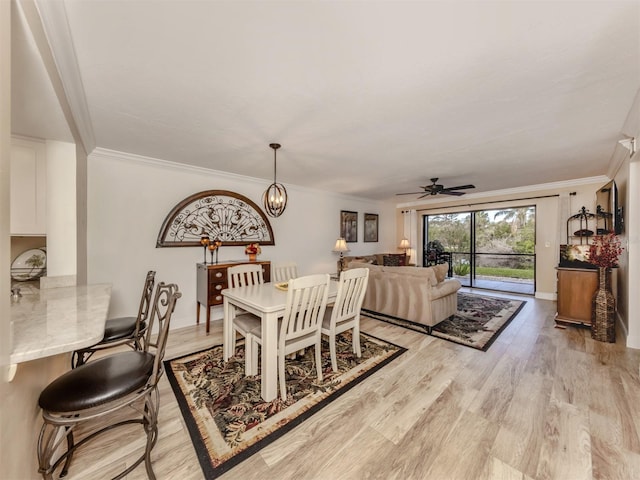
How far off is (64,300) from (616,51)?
382 centimetres

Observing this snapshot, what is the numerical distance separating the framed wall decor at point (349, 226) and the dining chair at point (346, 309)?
11.1ft

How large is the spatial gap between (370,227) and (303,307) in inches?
196

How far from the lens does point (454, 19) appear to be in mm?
1237

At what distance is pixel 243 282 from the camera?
3080 mm

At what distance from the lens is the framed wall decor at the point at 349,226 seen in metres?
5.96

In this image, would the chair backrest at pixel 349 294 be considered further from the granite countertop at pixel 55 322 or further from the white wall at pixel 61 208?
the white wall at pixel 61 208

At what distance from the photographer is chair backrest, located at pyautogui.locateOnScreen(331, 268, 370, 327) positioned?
237 centimetres

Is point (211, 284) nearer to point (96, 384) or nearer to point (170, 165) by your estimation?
point (170, 165)

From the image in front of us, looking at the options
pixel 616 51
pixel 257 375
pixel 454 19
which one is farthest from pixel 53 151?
pixel 616 51

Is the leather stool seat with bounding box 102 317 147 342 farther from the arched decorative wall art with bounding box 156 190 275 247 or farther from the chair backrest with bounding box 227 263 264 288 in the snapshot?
the arched decorative wall art with bounding box 156 190 275 247

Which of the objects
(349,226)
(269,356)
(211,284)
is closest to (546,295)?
(349,226)

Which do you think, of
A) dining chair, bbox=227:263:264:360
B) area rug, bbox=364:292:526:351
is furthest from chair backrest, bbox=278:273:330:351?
area rug, bbox=364:292:526:351

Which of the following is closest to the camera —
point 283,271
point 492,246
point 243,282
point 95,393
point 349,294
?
point 95,393

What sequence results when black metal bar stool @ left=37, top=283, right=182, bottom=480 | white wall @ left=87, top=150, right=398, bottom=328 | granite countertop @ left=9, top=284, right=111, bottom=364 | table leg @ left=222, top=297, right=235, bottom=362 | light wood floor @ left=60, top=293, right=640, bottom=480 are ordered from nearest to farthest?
granite countertop @ left=9, top=284, right=111, bottom=364 < black metal bar stool @ left=37, top=283, right=182, bottom=480 < light wood floor @ left=60, top=293, right=640, bottom=480 < table leg @ left=222, top=297, right=235, bottom=362 < white wall @ left=87, top=150, right=398, bottom=328
